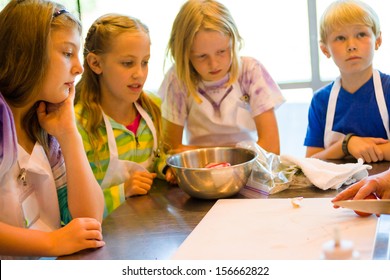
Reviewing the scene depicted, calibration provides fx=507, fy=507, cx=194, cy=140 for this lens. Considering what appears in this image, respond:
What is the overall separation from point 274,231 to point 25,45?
59 centimetres

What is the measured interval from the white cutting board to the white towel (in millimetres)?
71

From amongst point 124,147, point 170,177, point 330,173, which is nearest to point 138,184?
point 170,177

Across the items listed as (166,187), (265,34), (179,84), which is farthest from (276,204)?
(265,34)

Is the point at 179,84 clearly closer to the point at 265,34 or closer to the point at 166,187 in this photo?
the point at 166,187

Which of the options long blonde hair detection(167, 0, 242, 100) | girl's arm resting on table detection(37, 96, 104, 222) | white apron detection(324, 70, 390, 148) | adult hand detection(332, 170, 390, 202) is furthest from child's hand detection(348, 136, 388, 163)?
Answer: girl's arm resting on table detection(37, 96, 104, 222)

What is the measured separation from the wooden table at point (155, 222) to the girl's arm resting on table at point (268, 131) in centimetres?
36

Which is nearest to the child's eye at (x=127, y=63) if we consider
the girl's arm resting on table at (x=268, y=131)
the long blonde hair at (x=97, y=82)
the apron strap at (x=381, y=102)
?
the long blonde hair at (x=97, y=82)

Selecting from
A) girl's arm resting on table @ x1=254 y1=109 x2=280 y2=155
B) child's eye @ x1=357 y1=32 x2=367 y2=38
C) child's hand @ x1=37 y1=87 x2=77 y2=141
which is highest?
child's eye @ x1=357 y1=32 x2=367 y2=38

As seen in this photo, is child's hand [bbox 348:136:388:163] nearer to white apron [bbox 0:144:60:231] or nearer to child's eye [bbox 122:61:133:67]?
child's eye [bbox 122:61:133:67]

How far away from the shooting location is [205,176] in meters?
0.99

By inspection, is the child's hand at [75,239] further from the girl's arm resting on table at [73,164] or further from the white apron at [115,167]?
the white apron at [115,167]

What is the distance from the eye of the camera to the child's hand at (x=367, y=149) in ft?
3.88

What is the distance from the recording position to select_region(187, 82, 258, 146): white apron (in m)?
1.47
